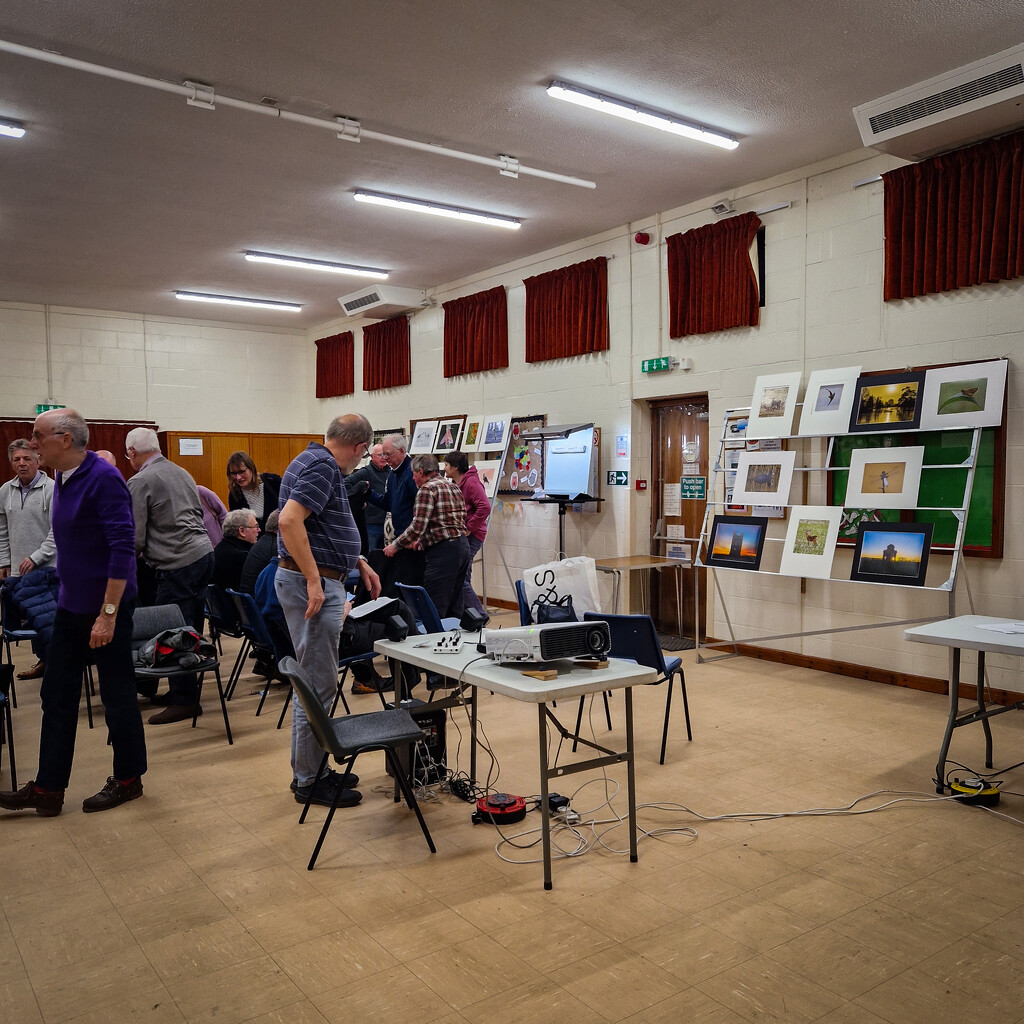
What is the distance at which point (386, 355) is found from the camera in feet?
35.1

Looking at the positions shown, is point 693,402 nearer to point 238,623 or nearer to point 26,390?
point 238,623

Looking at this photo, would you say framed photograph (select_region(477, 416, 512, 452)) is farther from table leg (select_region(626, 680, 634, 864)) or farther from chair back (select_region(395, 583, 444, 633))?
table leg (select_region(626, 680, 634, 864))

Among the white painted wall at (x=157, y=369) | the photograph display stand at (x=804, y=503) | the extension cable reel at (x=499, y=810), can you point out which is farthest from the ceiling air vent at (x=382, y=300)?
the extension cable reel at (x=499, y=810)

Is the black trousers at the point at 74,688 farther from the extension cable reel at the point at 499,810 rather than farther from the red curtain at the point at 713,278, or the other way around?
the red curtain at the point at 713,278

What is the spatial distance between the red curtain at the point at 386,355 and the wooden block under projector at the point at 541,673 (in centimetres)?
783

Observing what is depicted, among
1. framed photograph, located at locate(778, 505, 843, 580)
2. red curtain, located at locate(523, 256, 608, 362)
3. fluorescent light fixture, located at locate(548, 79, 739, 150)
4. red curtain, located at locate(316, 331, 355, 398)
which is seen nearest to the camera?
fluorescent light fixture, located at locate(548, 79, 739, 150)

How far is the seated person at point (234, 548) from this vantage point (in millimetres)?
5387

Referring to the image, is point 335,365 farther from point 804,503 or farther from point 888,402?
point 888,402

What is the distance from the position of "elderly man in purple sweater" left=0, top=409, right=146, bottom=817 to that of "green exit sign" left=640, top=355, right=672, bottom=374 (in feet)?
15.7

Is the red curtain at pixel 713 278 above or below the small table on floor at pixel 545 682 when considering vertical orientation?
above

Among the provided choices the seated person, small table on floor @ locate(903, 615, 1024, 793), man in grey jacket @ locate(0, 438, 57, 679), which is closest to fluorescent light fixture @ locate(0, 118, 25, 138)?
man in grey jacket @ locate(0, 438, 57, 679)

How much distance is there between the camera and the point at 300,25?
412 centimetres

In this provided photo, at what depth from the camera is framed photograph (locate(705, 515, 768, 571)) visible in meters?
6.00

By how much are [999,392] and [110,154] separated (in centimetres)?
580
